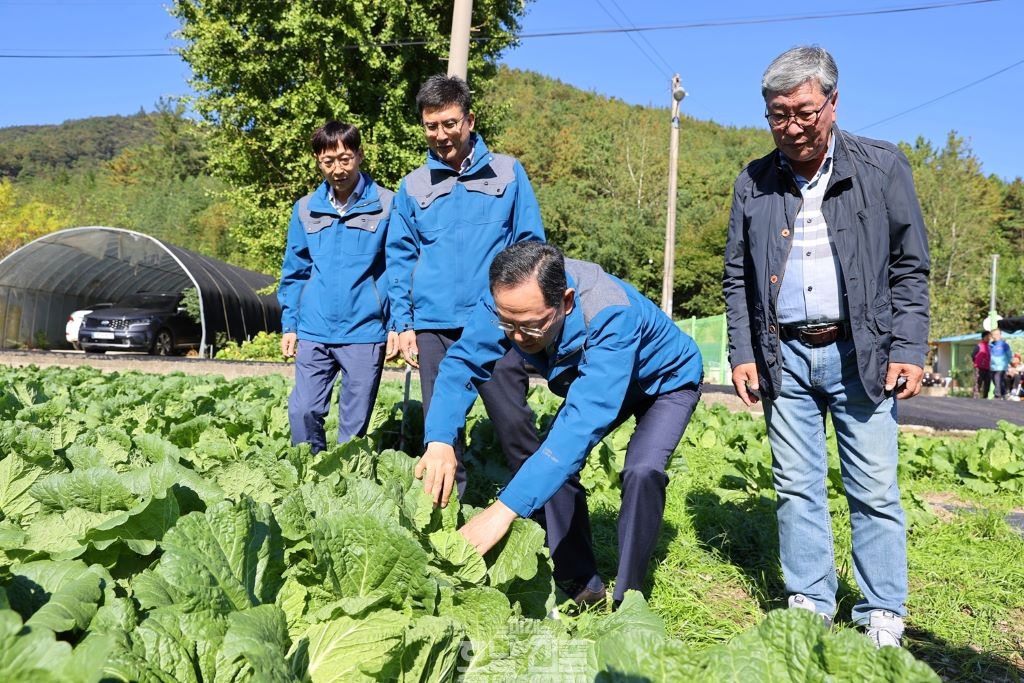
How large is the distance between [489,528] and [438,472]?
0.30 meters

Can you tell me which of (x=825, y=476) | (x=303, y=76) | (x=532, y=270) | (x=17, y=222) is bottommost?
(x=825, y=476)

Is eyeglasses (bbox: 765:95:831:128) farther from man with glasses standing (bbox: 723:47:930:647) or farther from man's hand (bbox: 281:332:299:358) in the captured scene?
man's hand (bbox: 281:332:299:358)

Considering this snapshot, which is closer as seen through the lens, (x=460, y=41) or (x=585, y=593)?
(x=585, y=593)

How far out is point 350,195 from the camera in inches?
167

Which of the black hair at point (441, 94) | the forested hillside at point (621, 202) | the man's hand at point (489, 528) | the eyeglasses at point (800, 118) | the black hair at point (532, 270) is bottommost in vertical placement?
the man's hand at point (489, 528)

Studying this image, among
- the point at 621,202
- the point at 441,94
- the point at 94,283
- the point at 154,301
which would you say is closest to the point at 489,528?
the point at 441,94

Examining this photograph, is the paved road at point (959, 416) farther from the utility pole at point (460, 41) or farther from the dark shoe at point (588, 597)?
the dark shoe at point (588, 597)

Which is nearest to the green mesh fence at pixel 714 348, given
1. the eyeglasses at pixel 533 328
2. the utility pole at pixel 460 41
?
the utility pole at pixel 460 41

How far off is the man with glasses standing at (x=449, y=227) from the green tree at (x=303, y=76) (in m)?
13.5

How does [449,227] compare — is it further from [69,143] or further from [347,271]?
[69,143]

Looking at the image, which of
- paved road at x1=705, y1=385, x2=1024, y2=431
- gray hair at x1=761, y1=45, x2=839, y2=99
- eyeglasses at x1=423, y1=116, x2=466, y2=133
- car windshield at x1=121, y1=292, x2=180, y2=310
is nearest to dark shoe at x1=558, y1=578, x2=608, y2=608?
gray hair at x1=761, y1=45, x2=839, y2=99

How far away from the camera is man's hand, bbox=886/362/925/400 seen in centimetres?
261

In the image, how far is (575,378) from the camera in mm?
2701

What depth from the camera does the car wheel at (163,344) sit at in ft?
64.3
